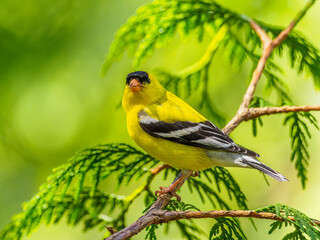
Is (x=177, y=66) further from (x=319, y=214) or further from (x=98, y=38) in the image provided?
(x=319, y=214)

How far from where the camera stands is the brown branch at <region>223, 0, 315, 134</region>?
2.68m

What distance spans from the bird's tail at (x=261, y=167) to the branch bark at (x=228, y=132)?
0.72ft

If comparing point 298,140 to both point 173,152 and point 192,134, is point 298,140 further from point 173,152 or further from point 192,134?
point 173,152

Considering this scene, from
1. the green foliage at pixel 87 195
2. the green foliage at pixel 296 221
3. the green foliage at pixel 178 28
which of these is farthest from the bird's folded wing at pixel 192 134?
the green foliage at pixel 296 221

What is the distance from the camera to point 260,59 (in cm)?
284

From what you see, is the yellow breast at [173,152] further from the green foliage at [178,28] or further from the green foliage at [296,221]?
the green foliage at [296,221]

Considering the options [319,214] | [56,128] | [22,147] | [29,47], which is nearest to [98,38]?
[29,47]

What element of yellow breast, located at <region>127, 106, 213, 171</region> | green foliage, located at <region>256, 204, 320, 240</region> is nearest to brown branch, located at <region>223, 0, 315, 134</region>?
yellow breast, located at <region>127, 106, 213, 171</region>

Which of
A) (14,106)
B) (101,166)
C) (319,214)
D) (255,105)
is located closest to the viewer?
(101,166)

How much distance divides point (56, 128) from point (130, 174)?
8.08ft

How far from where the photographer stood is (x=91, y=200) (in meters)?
2.44

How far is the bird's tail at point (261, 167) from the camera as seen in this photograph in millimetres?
2441

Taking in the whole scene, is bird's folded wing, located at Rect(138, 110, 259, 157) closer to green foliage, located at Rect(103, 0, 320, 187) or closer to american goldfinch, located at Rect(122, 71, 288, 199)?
american goldfinch, located at Rect(122, 71, 288, 199)

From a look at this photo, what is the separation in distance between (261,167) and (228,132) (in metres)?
0.32
